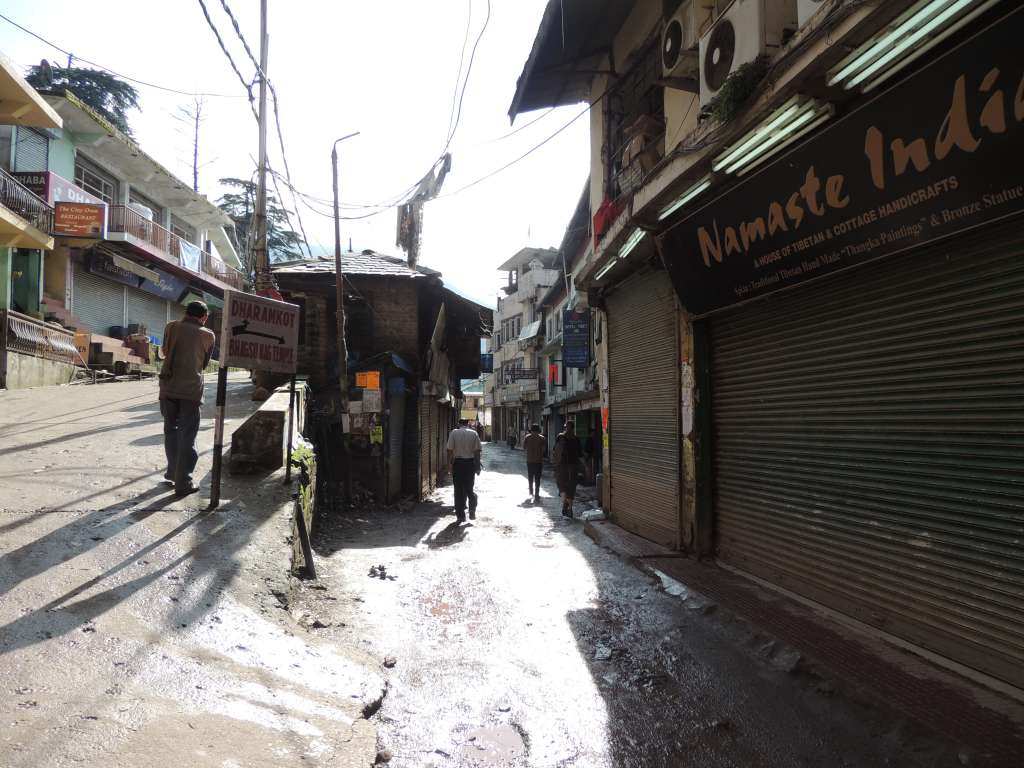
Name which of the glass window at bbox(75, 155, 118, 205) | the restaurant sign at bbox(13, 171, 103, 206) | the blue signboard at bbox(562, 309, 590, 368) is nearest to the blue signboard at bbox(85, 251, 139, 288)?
the restaurant sign at bbox(13, 171, 103, 206)

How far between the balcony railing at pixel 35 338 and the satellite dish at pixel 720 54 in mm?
16624

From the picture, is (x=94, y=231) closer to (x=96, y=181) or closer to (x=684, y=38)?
(x=96, y=181)

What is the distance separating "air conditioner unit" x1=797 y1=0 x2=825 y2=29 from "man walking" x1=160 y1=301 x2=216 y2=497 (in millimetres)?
5860

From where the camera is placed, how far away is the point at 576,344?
871 inches

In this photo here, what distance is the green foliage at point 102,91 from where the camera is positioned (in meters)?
29.2

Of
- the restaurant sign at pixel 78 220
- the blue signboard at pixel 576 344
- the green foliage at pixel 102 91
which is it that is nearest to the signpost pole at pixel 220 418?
the blue signboard at pixel 576 344

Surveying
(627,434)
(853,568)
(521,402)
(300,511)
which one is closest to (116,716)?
(300,511)

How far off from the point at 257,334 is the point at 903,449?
574cm

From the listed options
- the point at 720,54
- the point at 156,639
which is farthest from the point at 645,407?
the point at 156,639

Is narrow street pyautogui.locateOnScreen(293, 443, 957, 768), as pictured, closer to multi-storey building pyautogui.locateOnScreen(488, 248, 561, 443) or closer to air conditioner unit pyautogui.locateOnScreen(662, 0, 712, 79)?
air conditioner unit pyautogui.locateOnScreen(662, 0, 712, 79)

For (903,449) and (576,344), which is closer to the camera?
(903,449)

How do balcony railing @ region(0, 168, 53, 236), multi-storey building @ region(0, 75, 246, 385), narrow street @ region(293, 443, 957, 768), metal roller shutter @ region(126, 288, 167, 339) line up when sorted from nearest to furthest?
narrow street @ region(293, 443, 957, 768), balcony railing @ region(0, 168, 53, 236), multi-storey building @ region(0, 75, 246, 385), metal roller shutter @ region(126, 288, 167, 339)

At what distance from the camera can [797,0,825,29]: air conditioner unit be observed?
4926 millimetres

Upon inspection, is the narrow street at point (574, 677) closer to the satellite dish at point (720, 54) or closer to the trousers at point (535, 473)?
the satellite dish at point (720, 54)
